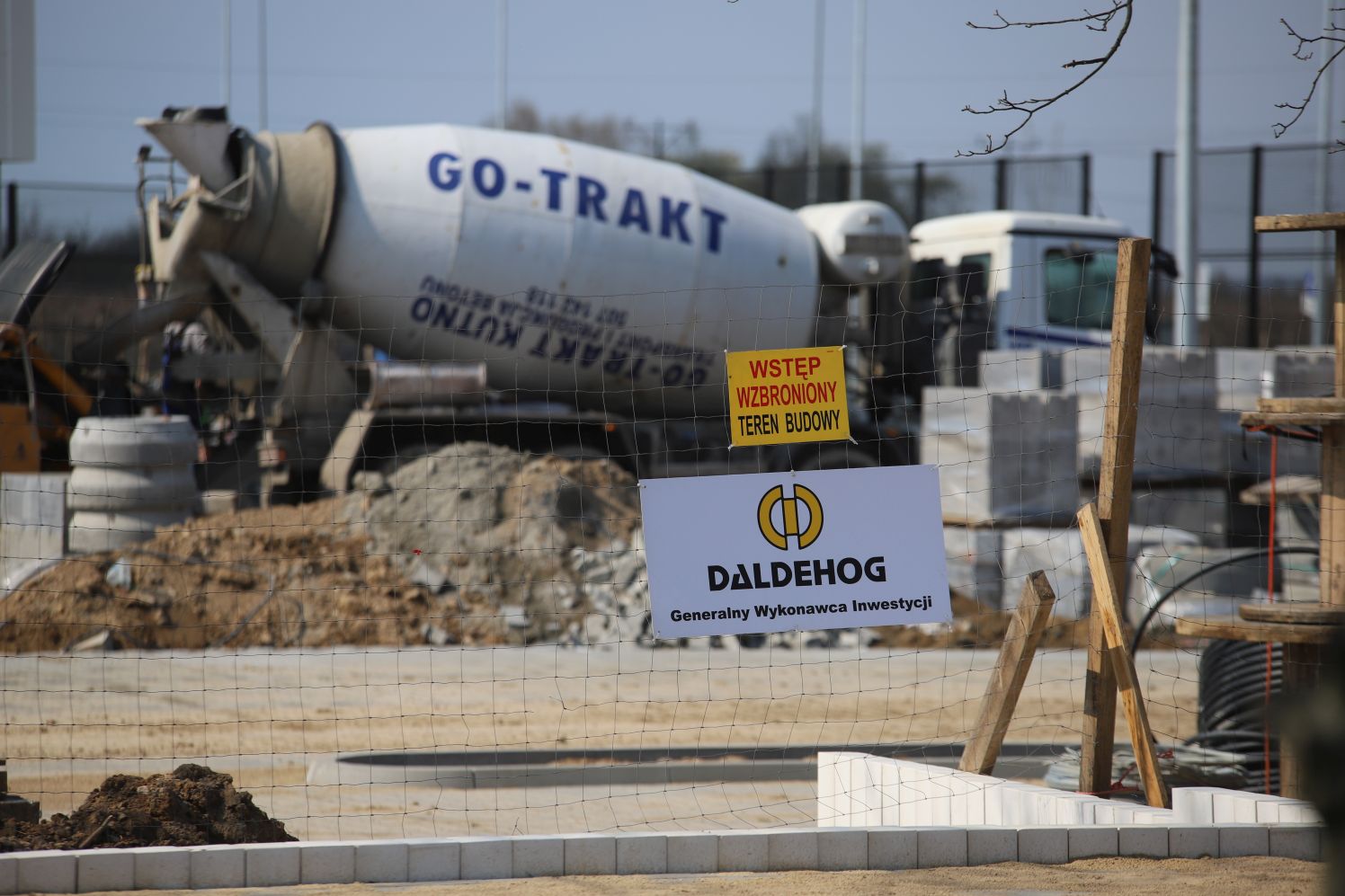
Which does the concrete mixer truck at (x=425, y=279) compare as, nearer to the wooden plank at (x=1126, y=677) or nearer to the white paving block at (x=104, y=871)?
the wooden plank at (x=1126, y=677)

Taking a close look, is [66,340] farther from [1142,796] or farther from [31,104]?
[1142,796]

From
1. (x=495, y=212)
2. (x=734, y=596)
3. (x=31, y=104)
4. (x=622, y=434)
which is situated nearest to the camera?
(x=734, y=596)

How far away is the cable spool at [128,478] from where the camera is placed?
1209cm

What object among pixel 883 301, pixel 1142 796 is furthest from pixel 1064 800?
pixel 883 301

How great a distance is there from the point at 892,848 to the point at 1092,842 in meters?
0.72

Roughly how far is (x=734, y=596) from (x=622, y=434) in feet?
31.9

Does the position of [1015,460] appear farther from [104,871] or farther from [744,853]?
[104,871]

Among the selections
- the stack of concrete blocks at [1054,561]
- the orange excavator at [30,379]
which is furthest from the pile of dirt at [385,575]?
the stack of concrete blocks at [1054,561]

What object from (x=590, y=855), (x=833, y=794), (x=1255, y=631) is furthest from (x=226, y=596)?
(x=1255, y=631)

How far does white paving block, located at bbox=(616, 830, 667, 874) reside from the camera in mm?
4230

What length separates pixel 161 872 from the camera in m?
4.02

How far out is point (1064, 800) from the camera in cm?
479

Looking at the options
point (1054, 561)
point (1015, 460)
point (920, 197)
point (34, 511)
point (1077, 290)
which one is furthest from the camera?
point (920, 197)

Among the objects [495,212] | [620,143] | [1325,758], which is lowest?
[1325,758]
